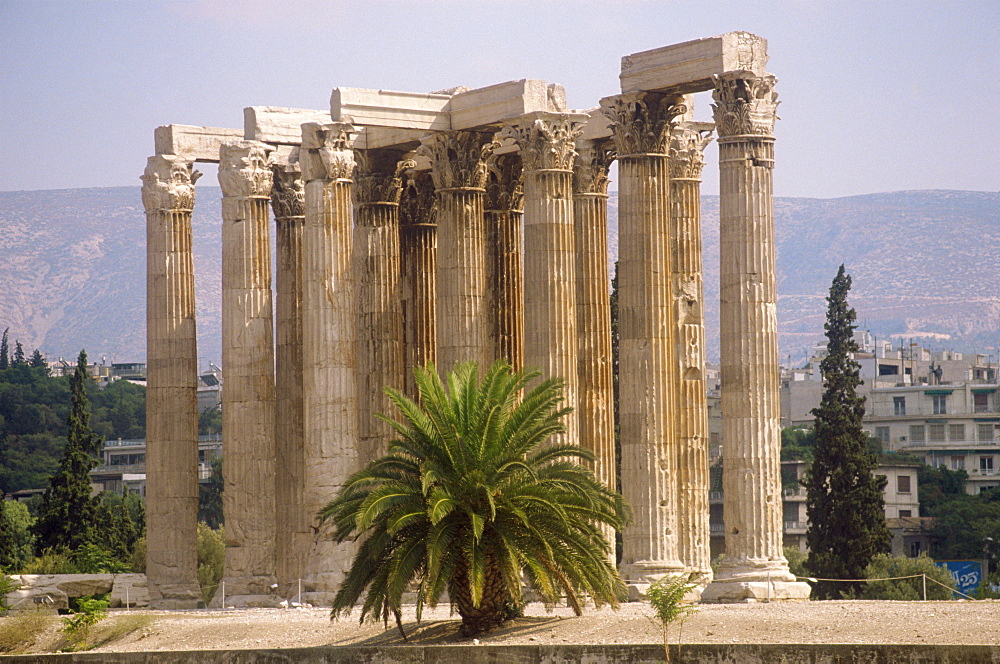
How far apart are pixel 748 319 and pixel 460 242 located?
445 inches

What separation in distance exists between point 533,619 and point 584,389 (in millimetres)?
14420

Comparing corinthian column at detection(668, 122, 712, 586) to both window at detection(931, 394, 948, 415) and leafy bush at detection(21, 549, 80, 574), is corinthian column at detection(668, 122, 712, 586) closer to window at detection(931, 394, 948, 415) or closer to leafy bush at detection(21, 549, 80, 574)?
leafy bush at detection(21, 549, 80, 574)

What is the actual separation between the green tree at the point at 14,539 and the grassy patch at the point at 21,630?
5.98 m

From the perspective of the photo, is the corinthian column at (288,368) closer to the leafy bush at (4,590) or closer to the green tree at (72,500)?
the leafy bush at (4,590)

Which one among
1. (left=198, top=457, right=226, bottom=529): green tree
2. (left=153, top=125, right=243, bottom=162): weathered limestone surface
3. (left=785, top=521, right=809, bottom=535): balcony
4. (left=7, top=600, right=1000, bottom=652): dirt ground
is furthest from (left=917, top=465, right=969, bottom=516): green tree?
(left=7, top=600, right=1000, bottom=652): dirt ground

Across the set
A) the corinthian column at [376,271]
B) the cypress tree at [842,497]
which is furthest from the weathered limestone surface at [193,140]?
the cypress tree at [842,497]

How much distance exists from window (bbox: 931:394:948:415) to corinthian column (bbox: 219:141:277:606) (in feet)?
400

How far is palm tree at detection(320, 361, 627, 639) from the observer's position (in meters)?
45.6

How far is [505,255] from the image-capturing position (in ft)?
216

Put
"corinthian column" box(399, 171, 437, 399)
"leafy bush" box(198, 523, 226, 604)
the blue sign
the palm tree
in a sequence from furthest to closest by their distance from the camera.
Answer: the blue sign
"leafy bush" box(198, 523, 226, 604)
"corinthian column" box(399, 171, 437, 399)
the palm tree

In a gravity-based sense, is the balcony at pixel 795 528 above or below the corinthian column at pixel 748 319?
below

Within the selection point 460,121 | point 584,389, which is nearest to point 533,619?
point 584,389

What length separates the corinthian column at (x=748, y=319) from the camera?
52.1m

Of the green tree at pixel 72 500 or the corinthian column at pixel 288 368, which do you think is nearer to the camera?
the corinthian column at pixel 288 368
